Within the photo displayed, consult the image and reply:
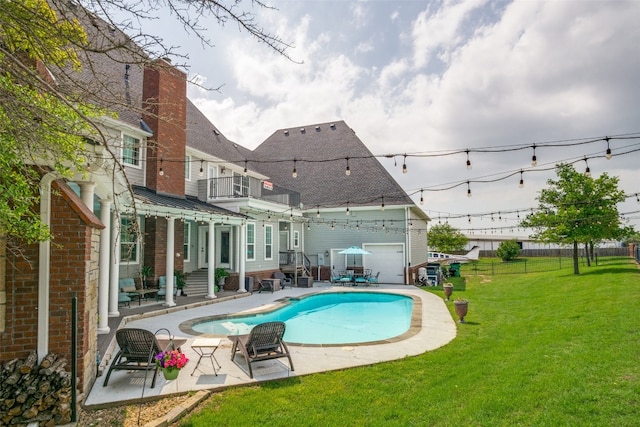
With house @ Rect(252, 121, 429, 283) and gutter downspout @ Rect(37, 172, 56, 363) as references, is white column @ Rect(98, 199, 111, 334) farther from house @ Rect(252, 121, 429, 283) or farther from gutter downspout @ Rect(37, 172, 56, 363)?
house @ Rect(252, 121, 429, 283)

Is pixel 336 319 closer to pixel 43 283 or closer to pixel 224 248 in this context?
pixel 224 248

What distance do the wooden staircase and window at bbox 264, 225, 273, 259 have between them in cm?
384

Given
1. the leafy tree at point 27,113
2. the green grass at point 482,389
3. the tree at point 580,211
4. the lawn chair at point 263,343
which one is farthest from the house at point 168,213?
the tree at point 580,211

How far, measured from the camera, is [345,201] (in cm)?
2295

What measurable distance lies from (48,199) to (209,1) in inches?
136

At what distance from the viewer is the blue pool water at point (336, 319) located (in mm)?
10602

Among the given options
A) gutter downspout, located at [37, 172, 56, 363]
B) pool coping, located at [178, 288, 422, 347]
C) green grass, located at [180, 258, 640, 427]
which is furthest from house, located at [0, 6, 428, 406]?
green grass, located at [180, 258, 640, 427]

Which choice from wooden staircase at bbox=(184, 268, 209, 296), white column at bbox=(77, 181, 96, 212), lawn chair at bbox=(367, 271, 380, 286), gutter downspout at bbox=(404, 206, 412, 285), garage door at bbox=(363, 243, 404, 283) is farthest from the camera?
garage door at bbox=(363, 243, 404, 283)

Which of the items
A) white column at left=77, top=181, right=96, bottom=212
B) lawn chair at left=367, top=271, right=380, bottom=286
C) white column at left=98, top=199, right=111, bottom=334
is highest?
white column at left=77, top=181, right=96, bottom=212

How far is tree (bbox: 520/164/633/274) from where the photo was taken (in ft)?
63.9

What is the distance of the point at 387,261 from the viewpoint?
22.0m

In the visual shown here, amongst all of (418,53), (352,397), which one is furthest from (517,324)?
(418,53)

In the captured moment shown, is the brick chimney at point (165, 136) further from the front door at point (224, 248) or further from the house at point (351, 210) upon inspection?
the house at point (351, 210)

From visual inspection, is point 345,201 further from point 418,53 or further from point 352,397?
point 352,397
